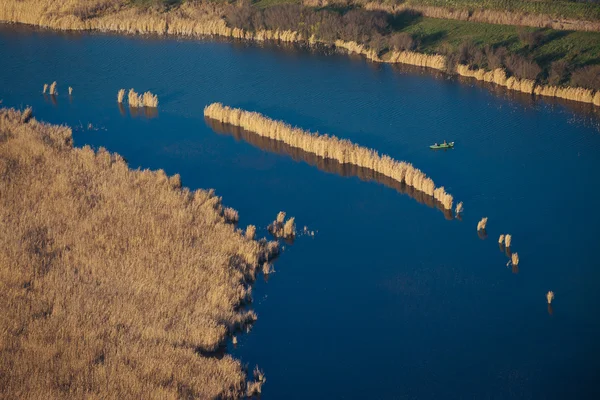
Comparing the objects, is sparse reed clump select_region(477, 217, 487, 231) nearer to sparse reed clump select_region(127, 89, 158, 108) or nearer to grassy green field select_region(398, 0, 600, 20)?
sparse reed clump select_region(127, 89, 158, 108)

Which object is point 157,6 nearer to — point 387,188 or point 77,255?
point 387,188

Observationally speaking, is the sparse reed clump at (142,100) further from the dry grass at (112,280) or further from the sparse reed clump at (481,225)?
the sparse reed clump at (481,225)

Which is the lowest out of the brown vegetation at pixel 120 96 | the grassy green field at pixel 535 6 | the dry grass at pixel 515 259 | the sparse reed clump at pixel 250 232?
the sparse reed clump at pixel 250 232

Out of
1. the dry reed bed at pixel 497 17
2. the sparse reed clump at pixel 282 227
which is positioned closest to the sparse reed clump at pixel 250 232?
the sparse reed clump at pixel 282 227

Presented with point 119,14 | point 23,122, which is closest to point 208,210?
point 23,122

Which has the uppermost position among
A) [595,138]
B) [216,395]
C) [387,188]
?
[595,138]

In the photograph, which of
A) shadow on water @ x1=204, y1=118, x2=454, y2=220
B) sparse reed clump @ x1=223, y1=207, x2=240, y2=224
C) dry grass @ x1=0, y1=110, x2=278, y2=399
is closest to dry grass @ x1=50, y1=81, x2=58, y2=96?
shadow on water @ x1=204, y1=118, x2=454, y2=220

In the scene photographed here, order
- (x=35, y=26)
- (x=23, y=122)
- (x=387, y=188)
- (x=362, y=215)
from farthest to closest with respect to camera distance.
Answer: (x=35, y=26)
(x=23, y=122)
(x=387, y=188)
(x=362, y=215)
